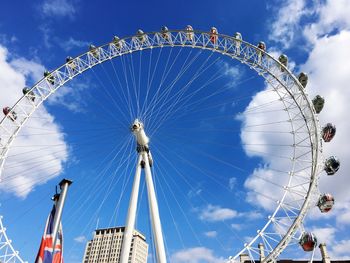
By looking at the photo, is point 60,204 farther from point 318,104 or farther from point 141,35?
point 318,104

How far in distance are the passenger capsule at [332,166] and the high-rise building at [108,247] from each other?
131 meters

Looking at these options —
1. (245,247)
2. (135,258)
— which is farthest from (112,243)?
(245,247)

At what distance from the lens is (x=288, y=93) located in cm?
3522

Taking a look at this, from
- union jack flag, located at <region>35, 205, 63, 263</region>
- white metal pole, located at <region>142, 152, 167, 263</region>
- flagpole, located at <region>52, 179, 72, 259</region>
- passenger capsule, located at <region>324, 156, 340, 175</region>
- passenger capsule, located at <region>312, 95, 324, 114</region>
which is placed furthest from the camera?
passenger capsule, located at <region>312, 95, 324, 114</region>

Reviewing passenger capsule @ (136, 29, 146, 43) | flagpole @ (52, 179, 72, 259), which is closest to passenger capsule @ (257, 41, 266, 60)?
passenger capsule @ (136, 29, 146, 43)

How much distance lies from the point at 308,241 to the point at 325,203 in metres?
3.93

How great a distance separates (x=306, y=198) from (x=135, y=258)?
460 ft

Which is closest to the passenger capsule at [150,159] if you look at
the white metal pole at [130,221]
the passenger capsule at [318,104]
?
the white metal pole at [130,221]

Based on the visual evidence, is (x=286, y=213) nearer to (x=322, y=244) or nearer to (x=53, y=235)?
(x=322, y=244)

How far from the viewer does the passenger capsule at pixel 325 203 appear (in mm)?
31422

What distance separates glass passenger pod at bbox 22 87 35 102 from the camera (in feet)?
126

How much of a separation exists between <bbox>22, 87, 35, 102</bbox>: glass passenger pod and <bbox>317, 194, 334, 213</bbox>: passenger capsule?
31.4 m

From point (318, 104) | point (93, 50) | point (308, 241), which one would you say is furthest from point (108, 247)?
point (318, 104)

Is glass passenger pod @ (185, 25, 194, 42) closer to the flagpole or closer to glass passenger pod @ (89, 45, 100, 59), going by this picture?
glass passenger pod @ (89, 45, 100, 59)
